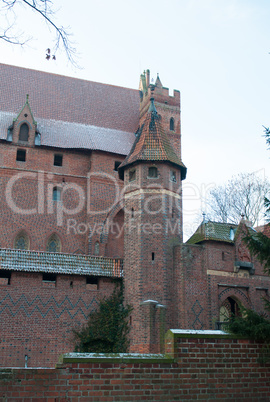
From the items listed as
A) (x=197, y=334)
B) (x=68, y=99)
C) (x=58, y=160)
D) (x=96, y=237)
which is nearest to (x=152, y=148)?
(x=96, y=237)

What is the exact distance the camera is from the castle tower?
Result: 59.6 feet

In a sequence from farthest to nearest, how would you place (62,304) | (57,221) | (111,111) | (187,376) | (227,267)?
(111,111), (57,221), (227,267), (62,304), (187,376)

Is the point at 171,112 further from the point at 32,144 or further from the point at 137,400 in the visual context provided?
the point at 137,400

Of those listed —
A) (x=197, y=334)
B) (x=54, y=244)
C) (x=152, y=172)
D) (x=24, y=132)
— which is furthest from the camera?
(x=24, y=132)

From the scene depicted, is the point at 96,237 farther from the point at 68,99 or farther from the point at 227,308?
the point at 68,99

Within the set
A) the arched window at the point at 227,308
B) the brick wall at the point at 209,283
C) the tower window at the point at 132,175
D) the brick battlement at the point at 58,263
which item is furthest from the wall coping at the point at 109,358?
the tower window at the point at 132,175

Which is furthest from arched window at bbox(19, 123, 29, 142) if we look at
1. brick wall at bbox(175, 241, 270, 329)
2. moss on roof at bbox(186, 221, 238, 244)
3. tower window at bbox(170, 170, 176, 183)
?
brick wall at bbox(175, 241, 270, 329)

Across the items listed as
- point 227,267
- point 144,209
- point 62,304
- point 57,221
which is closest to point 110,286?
point 62,304

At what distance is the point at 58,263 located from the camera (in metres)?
19.6

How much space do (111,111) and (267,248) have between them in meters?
22.0

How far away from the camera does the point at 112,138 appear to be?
29.0 m

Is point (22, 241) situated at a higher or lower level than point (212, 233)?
higher

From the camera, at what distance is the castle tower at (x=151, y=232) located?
1817cm

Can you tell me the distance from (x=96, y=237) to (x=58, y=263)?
6752mm
